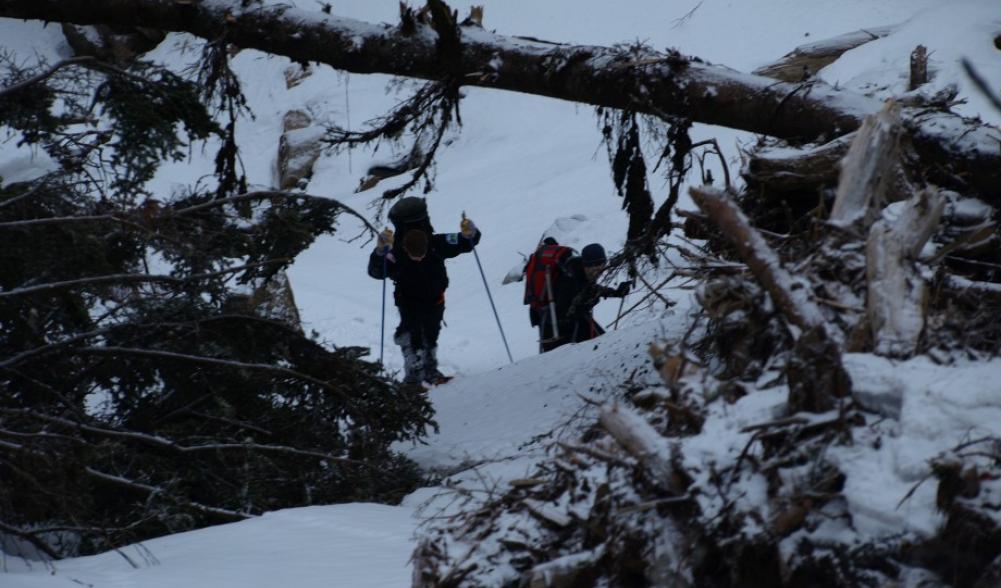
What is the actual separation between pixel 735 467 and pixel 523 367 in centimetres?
600

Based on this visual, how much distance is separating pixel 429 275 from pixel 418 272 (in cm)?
10

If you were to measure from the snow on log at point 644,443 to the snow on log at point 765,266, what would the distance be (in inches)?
19.9

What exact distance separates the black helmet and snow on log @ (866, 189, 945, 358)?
18.9ft

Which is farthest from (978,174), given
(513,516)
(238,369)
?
(238,369)

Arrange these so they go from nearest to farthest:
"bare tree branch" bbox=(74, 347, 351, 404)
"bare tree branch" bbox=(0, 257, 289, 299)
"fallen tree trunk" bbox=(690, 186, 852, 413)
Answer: "fallen tree trunk" bbox=(690, 186, 852, 413) < "bare tree branch" bbox=(0, 257, 289, 299) < "bare tree branch" bbox=(74, 347, 351, 404)

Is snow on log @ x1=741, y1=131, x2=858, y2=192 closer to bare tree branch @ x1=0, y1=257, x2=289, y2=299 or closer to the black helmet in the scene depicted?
bare tree branch @ x1=0, y1=257, x2=289, y2=299

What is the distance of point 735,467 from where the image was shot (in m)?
2.48

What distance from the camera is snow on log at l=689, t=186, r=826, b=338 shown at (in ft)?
9.02

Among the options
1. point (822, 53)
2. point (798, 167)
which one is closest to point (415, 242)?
point (798, 167)

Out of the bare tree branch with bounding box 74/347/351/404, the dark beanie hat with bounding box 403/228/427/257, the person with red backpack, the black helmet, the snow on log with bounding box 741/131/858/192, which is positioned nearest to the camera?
the snow on log with bounding box 741/131/858/192

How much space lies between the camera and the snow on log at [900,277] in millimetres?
2725

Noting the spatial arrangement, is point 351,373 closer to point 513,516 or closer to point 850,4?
point 513,516

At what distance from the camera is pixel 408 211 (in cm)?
876

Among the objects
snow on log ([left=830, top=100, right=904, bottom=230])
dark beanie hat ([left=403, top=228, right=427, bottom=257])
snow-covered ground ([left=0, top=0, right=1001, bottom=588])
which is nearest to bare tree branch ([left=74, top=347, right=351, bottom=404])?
snow-covered ground ([left=0, top=0, right=1001, bottom=588])
